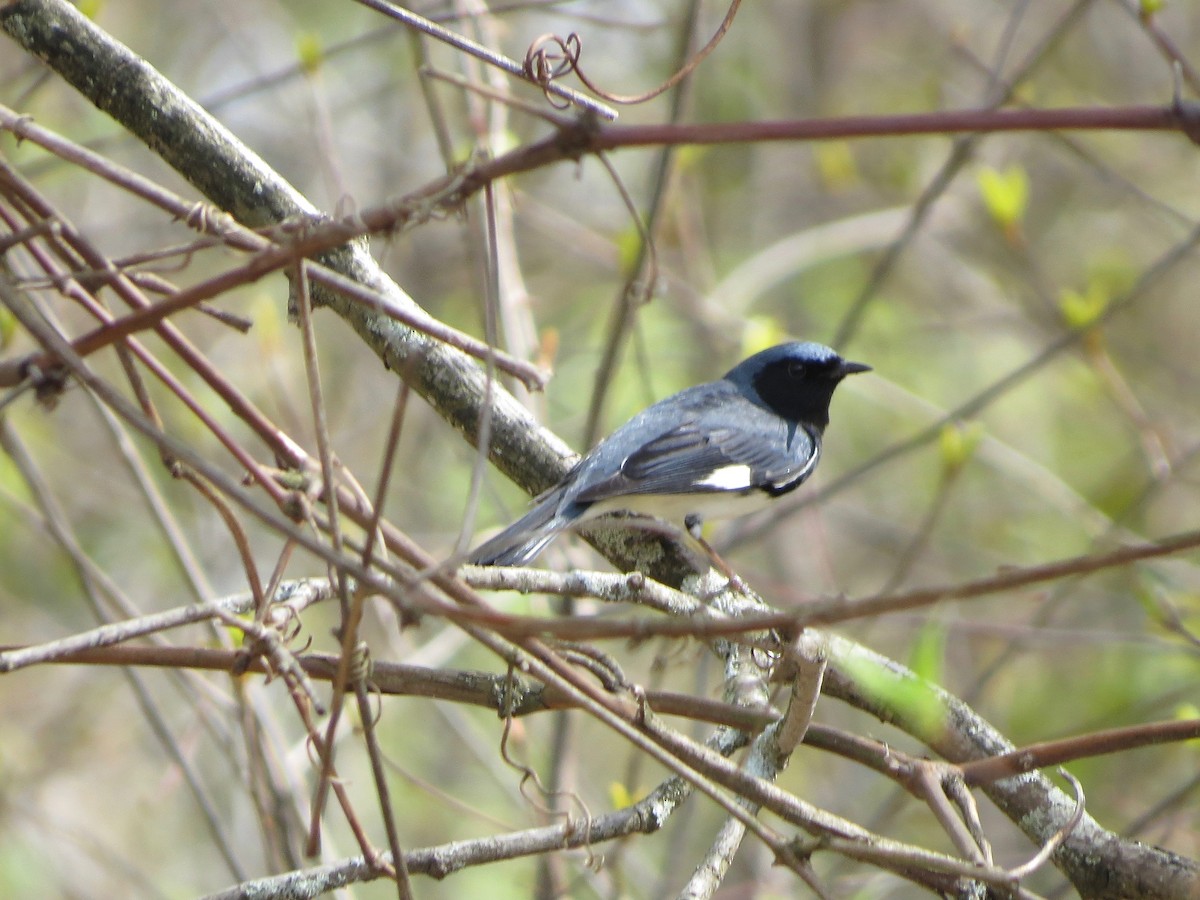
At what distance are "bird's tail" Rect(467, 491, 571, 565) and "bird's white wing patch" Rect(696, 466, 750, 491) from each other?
42.0 inches

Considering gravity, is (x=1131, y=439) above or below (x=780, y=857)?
above

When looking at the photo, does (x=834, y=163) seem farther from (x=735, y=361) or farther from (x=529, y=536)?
(x=529, y=536)

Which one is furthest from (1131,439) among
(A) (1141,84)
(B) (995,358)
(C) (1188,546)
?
(C) (1188,546)

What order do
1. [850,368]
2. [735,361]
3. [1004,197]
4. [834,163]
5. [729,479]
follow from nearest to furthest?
[729,479] < [850,368] < [1004,197] < [834,163] < [735,361]

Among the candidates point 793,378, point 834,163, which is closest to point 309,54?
point 793,378

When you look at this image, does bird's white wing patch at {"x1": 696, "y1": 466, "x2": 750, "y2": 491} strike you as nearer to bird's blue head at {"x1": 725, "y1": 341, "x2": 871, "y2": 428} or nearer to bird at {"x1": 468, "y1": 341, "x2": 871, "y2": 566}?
bird at {"x1": 468, "y1": 341, "x2": 871, "y2": 566}

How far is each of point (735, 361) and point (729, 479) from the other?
2.34 m

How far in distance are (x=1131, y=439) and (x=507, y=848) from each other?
5894 millimetres

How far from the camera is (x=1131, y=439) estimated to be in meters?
6.79

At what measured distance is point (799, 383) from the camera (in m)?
4.54

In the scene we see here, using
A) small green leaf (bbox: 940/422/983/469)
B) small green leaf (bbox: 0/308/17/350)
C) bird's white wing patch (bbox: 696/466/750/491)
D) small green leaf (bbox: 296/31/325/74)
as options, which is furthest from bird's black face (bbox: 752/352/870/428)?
small green leaf (bbox: 0/308/17/350)

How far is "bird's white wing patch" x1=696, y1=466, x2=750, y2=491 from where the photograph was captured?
3984 mm

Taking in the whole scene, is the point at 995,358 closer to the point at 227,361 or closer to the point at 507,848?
the point at 227,361

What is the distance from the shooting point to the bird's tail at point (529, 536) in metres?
2.91
